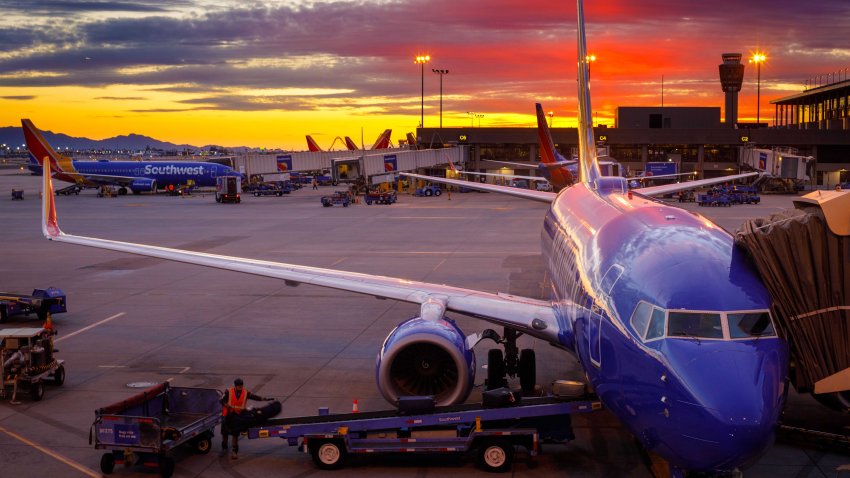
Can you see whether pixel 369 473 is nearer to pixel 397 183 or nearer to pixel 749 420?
pixel 749 420

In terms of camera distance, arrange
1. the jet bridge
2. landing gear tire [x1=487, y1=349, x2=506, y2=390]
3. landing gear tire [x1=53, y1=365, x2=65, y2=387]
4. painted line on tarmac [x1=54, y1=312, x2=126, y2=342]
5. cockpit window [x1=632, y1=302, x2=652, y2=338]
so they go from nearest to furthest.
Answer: cockpit window [x1=632, y1=302, x2=652, y2=338] → the jet bridge → landing gear tire [x1=487, y1=349, x2=506, y2=390] → landing gear tire [x1=53, y1=365, x2=65, y2=387] → painted line on tarmac [x1=54, y1=312, x2=126, y2=342]

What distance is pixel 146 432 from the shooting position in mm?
15438

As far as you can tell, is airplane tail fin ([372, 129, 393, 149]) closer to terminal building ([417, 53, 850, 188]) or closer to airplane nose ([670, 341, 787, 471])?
terminal building ([417, 53, 850, 188])

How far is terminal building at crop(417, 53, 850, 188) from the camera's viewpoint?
375ft

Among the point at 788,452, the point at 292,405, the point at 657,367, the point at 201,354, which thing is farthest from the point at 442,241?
the point at 657,367

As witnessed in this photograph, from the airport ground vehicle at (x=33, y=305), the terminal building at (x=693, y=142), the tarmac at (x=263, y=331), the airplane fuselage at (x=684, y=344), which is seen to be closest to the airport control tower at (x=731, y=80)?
the terminal building at (x=693, y=142)

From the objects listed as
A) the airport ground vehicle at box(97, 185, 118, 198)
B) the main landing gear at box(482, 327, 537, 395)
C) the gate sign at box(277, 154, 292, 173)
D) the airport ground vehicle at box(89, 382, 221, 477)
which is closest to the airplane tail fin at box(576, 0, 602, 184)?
the main landing gear at box(482, 327, 537, 395)

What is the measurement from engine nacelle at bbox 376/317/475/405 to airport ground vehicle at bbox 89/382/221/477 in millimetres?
3469

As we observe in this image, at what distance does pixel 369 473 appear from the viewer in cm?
1529

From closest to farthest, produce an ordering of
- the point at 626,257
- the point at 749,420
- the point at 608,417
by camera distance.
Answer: the point at 749,420
the point at 626,257
the point at 608,417

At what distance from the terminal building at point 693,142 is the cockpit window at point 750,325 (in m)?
97.1

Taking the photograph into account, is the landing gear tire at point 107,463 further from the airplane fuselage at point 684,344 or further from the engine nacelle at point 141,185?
the engine nacelle at point 141,185

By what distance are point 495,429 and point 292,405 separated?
208 inches

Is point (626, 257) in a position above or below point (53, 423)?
above
